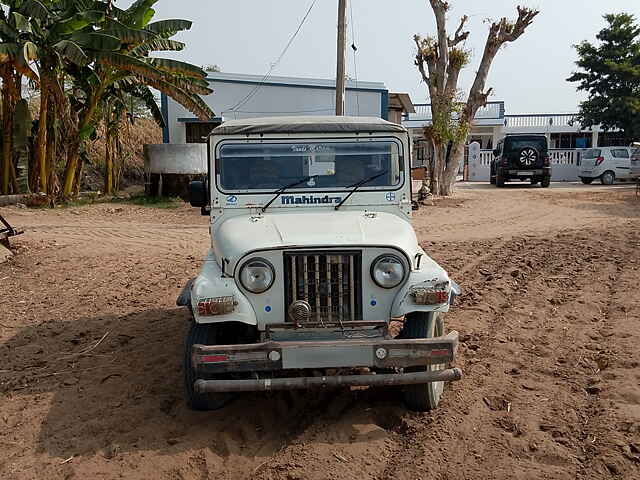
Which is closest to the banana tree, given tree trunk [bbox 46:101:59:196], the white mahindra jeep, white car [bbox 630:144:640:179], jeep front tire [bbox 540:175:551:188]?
tree trunk [bbox 46:101:59:196]

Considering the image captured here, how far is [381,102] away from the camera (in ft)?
85.5

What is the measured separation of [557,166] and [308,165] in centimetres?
2761

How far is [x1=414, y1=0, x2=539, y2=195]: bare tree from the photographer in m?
19.7

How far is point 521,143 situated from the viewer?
24.7 m

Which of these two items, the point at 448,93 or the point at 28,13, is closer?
the point at 28,13

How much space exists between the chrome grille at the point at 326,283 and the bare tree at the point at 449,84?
1587cm

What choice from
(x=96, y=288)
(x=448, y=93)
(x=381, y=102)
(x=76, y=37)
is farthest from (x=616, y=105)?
(x=96, y=288)

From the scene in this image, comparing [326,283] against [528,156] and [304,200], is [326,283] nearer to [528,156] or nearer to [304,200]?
[304,200]

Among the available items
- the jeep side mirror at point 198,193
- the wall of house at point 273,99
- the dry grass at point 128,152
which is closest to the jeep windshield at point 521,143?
the wall of house at point 273,99

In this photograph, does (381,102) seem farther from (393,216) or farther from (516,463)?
(516,463)

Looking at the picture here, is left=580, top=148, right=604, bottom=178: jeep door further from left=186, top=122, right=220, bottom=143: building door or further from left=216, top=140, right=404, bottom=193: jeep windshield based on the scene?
left=216, top=140, right=404, bottom=193: jeep windshield

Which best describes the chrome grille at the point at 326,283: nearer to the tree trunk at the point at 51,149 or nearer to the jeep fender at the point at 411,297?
the jeep fender at the point at 411,297

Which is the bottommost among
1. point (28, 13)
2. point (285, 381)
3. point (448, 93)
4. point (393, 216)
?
point (285, 381)

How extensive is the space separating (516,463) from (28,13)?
14.1 m
